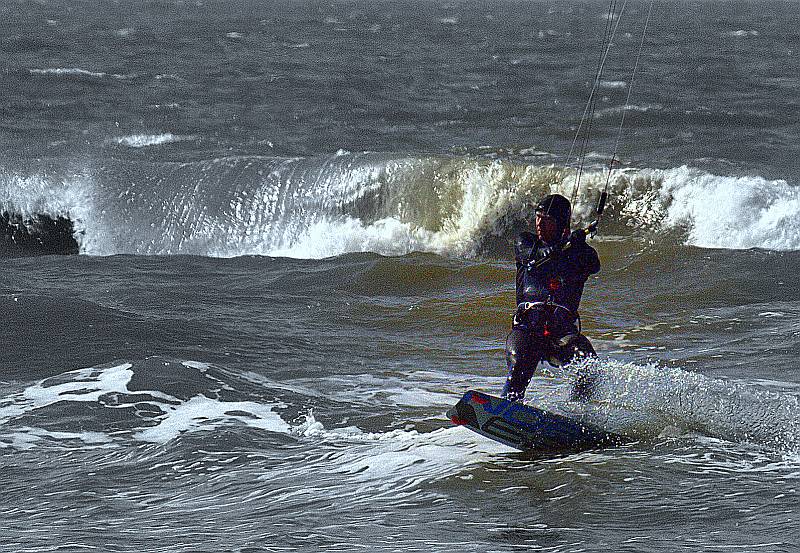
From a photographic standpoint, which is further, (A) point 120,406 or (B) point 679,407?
(A) point 120,406

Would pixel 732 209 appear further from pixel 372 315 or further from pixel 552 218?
pixel 552 218

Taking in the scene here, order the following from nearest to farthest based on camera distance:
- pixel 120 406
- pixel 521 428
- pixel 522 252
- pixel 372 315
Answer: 1. pixel 521 428
2. pixel 522 252
3. pixel 120 406
4. pixel 372 315

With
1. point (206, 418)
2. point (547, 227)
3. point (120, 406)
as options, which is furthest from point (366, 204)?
point (547, 227)

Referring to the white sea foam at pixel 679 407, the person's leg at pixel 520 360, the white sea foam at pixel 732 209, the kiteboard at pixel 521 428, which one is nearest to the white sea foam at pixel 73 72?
the white sea foam at pixel 732 209

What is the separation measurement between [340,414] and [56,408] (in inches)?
81.0

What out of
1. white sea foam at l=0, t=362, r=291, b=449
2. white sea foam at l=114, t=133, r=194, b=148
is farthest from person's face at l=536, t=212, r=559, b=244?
white sea foam at l=114, t=133, r=194, b=148

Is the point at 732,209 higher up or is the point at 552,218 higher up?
the point at 552,218

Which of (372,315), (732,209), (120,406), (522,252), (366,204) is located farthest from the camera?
(366,204)

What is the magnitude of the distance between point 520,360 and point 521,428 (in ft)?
1.73

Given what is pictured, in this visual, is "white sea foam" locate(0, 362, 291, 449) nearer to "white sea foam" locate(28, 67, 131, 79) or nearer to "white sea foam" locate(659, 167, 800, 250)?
Answer: "white sea foam" locate(659, 167, 800, 250)

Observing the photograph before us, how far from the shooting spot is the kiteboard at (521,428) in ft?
23.7

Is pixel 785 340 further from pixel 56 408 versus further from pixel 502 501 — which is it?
pixel 56 408

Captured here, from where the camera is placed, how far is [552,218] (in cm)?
761

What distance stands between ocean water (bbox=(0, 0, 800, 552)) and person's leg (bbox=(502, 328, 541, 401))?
0.37 metres
